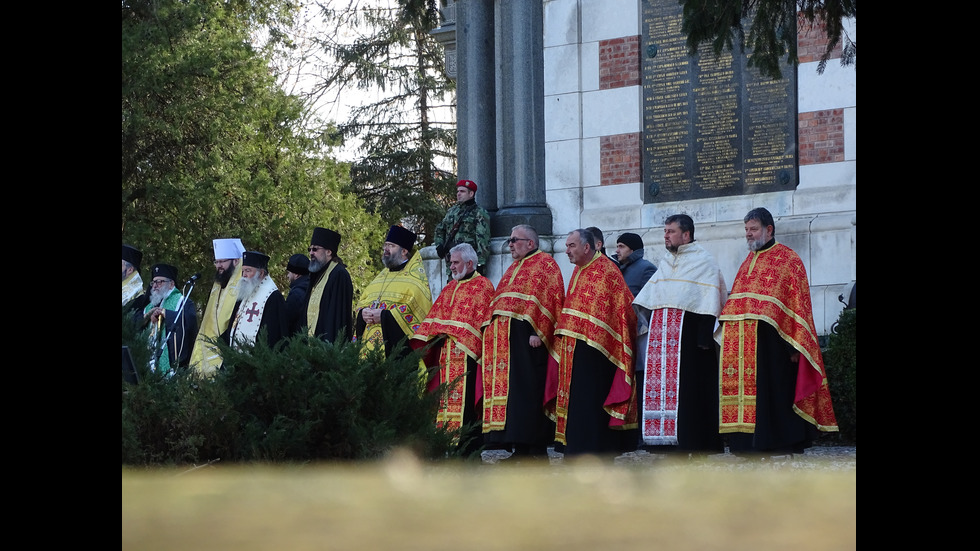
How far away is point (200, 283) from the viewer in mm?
24359

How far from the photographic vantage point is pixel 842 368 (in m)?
11.2

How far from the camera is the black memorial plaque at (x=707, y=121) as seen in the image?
13102 mm

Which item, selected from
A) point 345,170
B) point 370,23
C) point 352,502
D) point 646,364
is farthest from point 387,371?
point 370,23

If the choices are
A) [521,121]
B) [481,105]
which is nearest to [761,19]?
[521,121]

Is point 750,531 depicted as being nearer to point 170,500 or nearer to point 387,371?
point 170,500

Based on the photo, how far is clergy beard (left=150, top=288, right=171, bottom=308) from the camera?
45.8ft

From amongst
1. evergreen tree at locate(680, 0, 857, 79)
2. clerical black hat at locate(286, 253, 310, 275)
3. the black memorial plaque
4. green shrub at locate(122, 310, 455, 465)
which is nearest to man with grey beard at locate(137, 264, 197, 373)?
clerical black hat at locate(286, 253, 310, 275)

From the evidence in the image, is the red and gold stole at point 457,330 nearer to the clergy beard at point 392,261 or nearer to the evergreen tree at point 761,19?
the clergy beard at point 392,261

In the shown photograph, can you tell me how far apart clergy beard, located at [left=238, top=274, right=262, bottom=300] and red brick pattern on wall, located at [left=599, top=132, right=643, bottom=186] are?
3.88 meters

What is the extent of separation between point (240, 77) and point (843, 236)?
1518 centimetres

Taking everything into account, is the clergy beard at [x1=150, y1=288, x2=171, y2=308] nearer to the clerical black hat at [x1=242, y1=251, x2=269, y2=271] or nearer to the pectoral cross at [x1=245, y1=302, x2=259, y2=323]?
the clerical black hat at [x1=242, y1=251, x2=269, y2=271]

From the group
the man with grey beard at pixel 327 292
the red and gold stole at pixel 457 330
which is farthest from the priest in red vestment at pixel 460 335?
the man with grey beard at pixel 327 292

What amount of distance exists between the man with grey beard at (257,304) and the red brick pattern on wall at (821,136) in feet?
17.0

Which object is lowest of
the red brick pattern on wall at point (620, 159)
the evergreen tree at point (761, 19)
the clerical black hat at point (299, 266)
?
the clerical black hat at point (299, 266)
